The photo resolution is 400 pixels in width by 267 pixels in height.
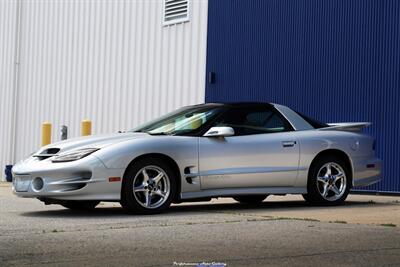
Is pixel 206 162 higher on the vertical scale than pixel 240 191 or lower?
higher

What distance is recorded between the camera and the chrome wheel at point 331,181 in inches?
392

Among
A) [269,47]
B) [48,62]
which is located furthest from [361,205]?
[48,62]

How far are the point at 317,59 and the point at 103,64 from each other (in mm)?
7567

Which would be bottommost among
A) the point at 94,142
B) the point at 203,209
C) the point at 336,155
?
the point at 203,209

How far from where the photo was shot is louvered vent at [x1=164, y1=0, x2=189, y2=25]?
58.0 ft

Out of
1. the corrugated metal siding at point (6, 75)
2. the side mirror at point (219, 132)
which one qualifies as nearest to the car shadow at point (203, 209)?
the side mirror at point (219, 132)

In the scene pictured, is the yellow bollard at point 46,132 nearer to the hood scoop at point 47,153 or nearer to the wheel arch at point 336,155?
the hood scoop at point 47,153

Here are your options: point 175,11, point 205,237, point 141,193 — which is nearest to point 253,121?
point 141,193

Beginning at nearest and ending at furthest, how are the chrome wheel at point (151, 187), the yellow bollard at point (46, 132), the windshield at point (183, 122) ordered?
the chrome wheel at point (151, 187) < the windshield at point (183, 122) < the yellow bollard at point (46, 132)

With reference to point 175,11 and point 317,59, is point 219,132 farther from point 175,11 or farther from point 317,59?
point 175,11

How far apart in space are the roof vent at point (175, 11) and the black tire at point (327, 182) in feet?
27.4

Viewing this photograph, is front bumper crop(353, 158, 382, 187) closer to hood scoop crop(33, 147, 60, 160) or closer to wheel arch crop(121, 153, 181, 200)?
wheel arch crop(121, 153, 181, 200)

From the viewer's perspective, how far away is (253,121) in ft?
31.9

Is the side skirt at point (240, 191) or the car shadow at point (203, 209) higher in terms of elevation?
the side skirt at point (240, 191)
